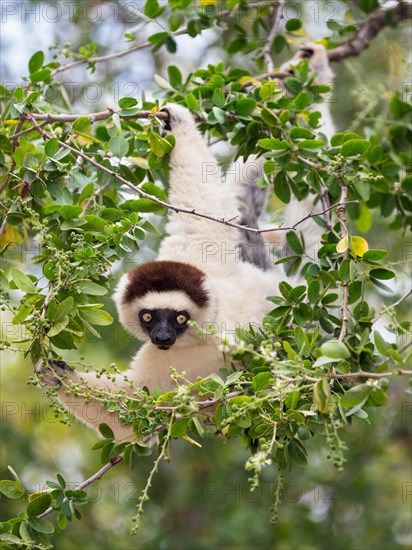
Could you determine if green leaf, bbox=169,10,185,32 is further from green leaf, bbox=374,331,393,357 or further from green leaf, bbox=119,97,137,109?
green leaf, bbox=374,331,393,357

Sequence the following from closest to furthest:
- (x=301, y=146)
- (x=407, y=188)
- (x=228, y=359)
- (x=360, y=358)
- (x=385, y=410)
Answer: (x=360, y=358)
(x=301, y=146)
(x=228, y=359)
(x=407, y=188)
(x=385, y=410)

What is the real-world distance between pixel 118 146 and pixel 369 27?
2.49 metres

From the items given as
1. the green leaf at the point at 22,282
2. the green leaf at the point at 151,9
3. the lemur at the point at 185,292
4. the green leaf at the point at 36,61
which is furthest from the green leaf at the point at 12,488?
the green leaf at the point at 151,9

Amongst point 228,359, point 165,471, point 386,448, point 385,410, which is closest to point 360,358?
point 228,359

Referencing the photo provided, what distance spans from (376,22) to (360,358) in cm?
305

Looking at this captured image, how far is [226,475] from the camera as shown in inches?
285

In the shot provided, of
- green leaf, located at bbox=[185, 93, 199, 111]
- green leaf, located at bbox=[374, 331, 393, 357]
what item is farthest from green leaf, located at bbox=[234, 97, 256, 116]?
green leaf, located at bbox=[374, 331, 393, 357]

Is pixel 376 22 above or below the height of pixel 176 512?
above

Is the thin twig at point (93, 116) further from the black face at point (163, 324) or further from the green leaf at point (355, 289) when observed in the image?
the green leaf at point (355, 289)

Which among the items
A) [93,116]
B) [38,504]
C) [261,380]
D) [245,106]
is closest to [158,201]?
[93,116]

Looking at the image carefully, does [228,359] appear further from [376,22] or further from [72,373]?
[376,22]

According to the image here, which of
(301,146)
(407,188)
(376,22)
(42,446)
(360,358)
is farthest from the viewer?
(42,446)

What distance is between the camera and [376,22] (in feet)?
16.4

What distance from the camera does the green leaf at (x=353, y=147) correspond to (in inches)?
130
